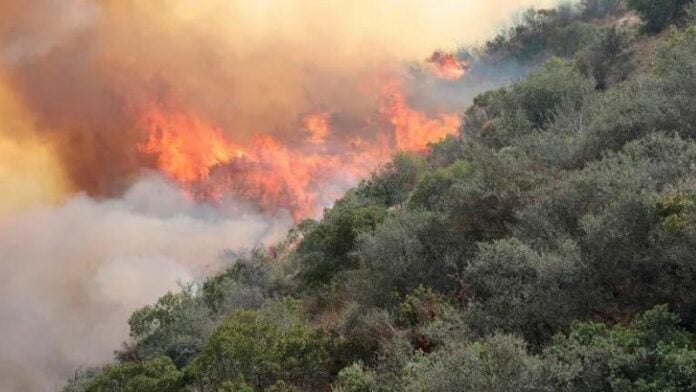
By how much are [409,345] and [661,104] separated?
16846 millimetres

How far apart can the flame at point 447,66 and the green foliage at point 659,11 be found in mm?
56137

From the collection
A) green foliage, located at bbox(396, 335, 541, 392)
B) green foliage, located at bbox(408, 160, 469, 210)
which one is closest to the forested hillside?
green foliage, located at bbox(396, 335, 541, 392)

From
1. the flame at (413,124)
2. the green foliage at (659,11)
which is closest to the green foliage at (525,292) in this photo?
the green foliage at (659,11)

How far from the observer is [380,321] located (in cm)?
2216

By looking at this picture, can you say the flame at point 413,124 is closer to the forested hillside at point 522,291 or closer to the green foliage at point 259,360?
the forested hillside at point 522,291

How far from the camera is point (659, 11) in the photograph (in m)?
64.8

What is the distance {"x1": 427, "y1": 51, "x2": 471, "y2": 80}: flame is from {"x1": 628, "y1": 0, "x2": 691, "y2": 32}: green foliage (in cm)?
5614

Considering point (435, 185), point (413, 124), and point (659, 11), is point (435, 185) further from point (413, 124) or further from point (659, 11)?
point (413, 124)

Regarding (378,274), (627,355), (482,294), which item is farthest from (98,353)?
(627,355)

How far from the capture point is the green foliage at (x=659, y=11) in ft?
209

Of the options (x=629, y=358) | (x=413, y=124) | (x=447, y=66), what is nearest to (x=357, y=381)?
(x=629, y=358)

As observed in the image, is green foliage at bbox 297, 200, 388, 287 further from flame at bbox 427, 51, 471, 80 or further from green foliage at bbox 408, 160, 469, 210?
flame at bbox 427, 51, 471, 80

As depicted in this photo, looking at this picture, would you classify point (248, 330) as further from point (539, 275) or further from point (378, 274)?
point (539, 275)

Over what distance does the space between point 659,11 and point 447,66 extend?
64926 mm
